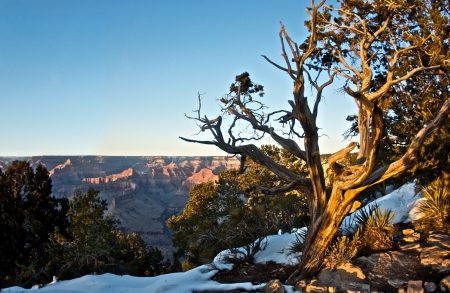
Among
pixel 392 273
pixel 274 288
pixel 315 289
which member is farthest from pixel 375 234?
pixel 274 288

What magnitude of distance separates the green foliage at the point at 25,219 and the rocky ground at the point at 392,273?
14.8 metres

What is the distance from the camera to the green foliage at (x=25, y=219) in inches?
784

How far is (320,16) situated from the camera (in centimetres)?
1209

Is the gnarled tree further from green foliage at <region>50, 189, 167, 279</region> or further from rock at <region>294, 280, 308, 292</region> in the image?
green foliage at <region>50, 189, 167, 279</region>

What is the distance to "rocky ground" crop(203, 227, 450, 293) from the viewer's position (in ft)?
21.7

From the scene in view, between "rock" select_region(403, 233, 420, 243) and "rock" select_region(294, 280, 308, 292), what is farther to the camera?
"rock" select_region(403, 233, 420, 243)

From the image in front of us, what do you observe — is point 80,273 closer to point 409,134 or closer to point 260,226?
point 260,226

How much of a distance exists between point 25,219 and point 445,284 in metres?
19.6

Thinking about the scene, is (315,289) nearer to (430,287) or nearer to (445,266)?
(430,287)

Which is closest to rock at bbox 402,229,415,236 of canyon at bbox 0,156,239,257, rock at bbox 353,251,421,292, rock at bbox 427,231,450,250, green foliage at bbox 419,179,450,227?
rock at bbox 427,231,450,250

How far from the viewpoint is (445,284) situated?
20.5 ft

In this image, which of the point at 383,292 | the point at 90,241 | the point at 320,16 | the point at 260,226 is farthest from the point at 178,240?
the point at 383,292

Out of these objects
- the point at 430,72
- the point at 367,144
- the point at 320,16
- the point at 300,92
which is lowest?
the point at 367,144

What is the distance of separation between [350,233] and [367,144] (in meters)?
2.52
